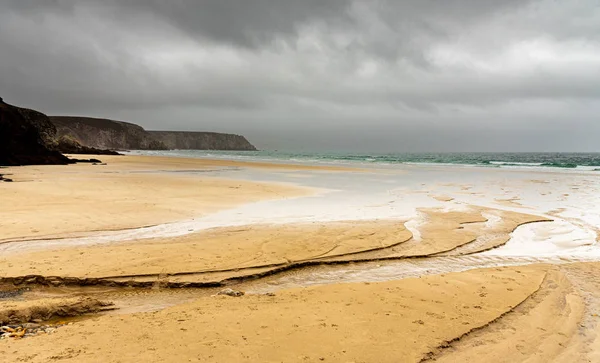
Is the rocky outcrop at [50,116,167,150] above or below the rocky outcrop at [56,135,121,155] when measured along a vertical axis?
above

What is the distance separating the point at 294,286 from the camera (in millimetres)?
5605

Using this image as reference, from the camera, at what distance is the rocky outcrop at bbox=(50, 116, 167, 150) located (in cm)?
14212

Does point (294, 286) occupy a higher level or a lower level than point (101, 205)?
lower

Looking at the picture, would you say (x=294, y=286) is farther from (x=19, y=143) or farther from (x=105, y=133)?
(x=105, y=133)

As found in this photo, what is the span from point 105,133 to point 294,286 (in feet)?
565

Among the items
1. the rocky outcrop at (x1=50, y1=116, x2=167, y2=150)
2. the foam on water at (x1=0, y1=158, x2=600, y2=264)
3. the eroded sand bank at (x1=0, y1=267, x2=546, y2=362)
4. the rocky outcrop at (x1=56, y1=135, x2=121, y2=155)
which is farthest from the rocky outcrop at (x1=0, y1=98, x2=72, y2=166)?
the rocky outcrop at (x1=50, y1=116, x2=167, y2=150)

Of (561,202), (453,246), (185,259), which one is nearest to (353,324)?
(185,259)

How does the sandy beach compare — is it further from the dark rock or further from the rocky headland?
the rocky headland

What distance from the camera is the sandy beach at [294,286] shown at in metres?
3.54

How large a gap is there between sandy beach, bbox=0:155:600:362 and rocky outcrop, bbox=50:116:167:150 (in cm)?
14586

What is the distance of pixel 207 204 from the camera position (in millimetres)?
13133

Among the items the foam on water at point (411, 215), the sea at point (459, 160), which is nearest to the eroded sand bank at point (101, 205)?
the foam on water at point (411, 215)

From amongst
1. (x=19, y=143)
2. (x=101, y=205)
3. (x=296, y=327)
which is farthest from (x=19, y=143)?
(x=296, y=327)

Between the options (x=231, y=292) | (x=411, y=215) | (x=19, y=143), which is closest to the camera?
(x=231, y=292)
